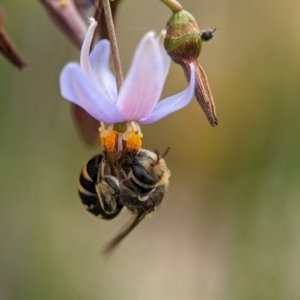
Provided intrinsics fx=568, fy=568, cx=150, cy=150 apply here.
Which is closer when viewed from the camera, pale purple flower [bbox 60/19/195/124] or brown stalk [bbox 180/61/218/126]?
pale purple flower [bbox 60/19/195/124]

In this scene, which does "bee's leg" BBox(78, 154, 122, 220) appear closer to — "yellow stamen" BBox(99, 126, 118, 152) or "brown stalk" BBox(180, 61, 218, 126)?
"yellow stamen" BBox(99, 126, 118, 152)

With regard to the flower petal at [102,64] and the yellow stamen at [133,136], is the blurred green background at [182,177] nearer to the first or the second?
the flower petal at [102,64]

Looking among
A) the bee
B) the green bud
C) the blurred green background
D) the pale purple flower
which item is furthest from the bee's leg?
the blurred green background

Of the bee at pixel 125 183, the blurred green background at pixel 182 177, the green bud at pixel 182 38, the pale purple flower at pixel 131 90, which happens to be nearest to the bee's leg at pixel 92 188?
the bee at pixel 125 183

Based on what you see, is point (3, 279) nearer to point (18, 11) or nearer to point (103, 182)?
point (18, 11)

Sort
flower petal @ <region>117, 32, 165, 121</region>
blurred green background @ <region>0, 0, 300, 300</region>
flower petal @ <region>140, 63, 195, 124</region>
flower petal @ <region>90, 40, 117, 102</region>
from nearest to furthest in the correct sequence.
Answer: flower petal @ <region>117, 32, 165, 121</region> → flower petal @ <region>140, 63, 195, 124</region> → flower petal @ <region>90, 40, 117, 102</region> → blurred green background @ <region>0, 0, 300, 300</region>

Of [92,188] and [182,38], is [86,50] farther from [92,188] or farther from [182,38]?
[92,188]
